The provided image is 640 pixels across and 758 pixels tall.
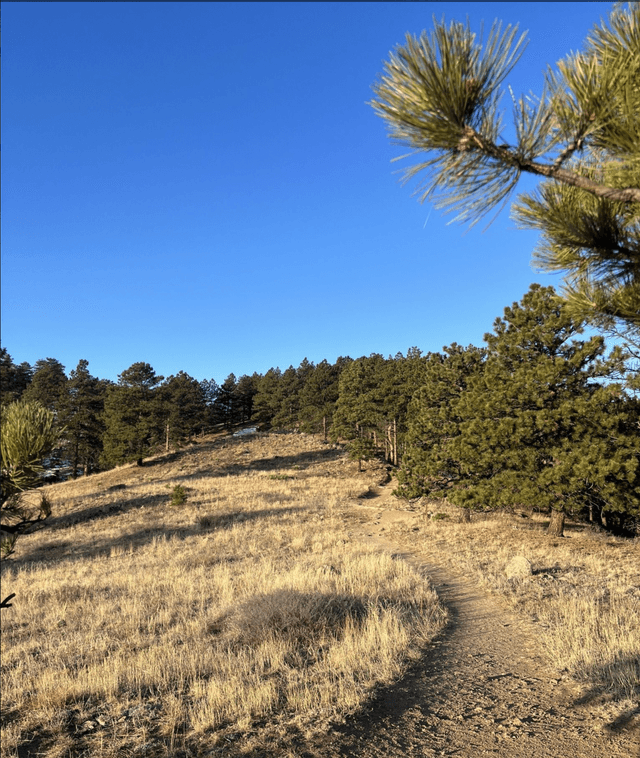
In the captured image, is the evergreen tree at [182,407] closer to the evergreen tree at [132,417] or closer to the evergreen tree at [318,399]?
the evergreen tree at [132,417]

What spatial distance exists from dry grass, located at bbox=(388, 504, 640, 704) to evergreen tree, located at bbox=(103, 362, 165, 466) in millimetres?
28667

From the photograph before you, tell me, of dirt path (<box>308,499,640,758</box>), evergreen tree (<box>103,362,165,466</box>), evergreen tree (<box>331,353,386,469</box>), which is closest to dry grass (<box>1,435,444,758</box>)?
dirt path (<box>308,499,640,758</box>)

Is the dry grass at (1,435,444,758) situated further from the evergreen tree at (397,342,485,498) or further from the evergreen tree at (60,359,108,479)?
the evergreen tree at (60,359,108,479)

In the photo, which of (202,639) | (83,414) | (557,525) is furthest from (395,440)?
(83,414)

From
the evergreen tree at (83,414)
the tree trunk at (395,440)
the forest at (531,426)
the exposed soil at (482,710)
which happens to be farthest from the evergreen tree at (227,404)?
the exposed soil at (482,710)

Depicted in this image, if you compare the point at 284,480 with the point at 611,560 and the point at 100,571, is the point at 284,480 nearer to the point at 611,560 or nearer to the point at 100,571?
the point at 100,571

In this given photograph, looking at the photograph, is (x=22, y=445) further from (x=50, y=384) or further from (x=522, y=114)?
(x=50, y=384)

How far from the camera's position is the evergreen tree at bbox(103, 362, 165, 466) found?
3819 centimetres

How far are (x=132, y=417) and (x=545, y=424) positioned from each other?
3536 centimetres

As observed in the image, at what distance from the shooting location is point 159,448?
4997 centimetres

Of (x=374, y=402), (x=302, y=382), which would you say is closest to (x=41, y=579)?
(x=374, y=402)

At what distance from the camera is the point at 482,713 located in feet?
14.5

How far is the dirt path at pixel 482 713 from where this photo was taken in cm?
381

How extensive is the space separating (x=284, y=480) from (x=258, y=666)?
2785 centimetres
